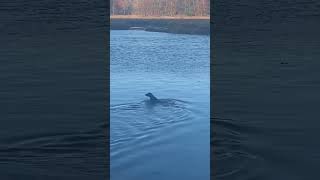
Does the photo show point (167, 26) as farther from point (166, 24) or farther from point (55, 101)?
point (55, 101)

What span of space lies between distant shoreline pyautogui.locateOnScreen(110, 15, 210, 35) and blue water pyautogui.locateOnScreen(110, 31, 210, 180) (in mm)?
21706

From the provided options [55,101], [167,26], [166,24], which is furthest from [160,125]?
[166,24]

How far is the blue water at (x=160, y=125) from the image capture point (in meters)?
5.99

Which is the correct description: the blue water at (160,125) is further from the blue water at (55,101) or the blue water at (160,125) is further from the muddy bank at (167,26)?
the muddy bank at (167,26)

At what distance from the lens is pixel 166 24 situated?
46906mm

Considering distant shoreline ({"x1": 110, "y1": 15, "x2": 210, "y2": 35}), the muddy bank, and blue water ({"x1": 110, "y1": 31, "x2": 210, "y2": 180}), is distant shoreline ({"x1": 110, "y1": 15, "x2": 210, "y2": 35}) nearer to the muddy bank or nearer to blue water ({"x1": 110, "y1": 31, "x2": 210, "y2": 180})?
the muddy bank

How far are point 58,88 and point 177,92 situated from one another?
2.53 meters

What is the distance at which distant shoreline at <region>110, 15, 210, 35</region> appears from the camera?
40406 mm

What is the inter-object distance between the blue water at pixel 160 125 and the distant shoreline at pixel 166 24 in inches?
855
